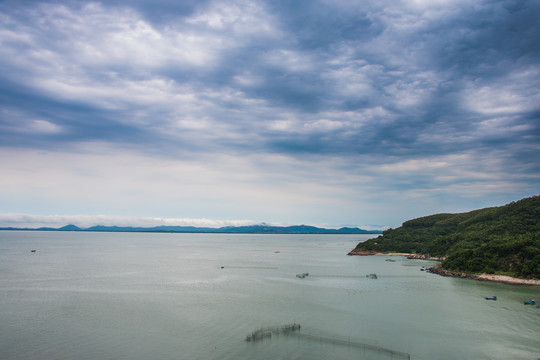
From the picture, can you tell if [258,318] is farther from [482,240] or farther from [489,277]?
[482,240]

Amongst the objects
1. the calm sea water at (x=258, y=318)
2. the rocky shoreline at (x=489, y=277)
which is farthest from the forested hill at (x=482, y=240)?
the calm sea water at (x=258, y=318)

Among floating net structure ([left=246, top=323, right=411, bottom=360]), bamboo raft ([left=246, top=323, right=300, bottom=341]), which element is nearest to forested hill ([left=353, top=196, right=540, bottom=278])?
floating net structure ([left=246, top=323, right=411, bottom=360])

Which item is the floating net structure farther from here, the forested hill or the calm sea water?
the forested hill

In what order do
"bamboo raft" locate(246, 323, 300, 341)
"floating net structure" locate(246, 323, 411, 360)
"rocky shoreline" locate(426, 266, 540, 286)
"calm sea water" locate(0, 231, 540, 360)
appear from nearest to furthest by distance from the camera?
"floating net structure" locate(246, 323, 411, 360), "calm sea water" locate(0, 231, 540, 360), "bamboo raft" locate(246, 323, 300, 341), "rocky shoreline" locate(426, 266, 540, 286)

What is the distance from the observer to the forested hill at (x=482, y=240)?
73562 millimetres

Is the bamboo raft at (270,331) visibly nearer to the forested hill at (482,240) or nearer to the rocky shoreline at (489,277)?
the rocky shoreline at (489,277)

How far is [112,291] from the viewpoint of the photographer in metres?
63.8

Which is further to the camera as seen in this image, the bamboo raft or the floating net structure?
the bamboo raft

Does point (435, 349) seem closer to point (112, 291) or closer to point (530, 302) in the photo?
point (530, 302)

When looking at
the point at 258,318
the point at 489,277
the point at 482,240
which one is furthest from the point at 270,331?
the point at 482,240

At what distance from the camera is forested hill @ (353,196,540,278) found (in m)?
73.6

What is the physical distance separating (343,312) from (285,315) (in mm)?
8841

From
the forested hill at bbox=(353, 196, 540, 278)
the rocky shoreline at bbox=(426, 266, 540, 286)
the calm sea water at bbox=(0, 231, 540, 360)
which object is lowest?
the calm sea water at bbox=(0, 231, 540, 360)

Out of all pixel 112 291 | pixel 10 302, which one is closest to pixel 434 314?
pixel 112 291
